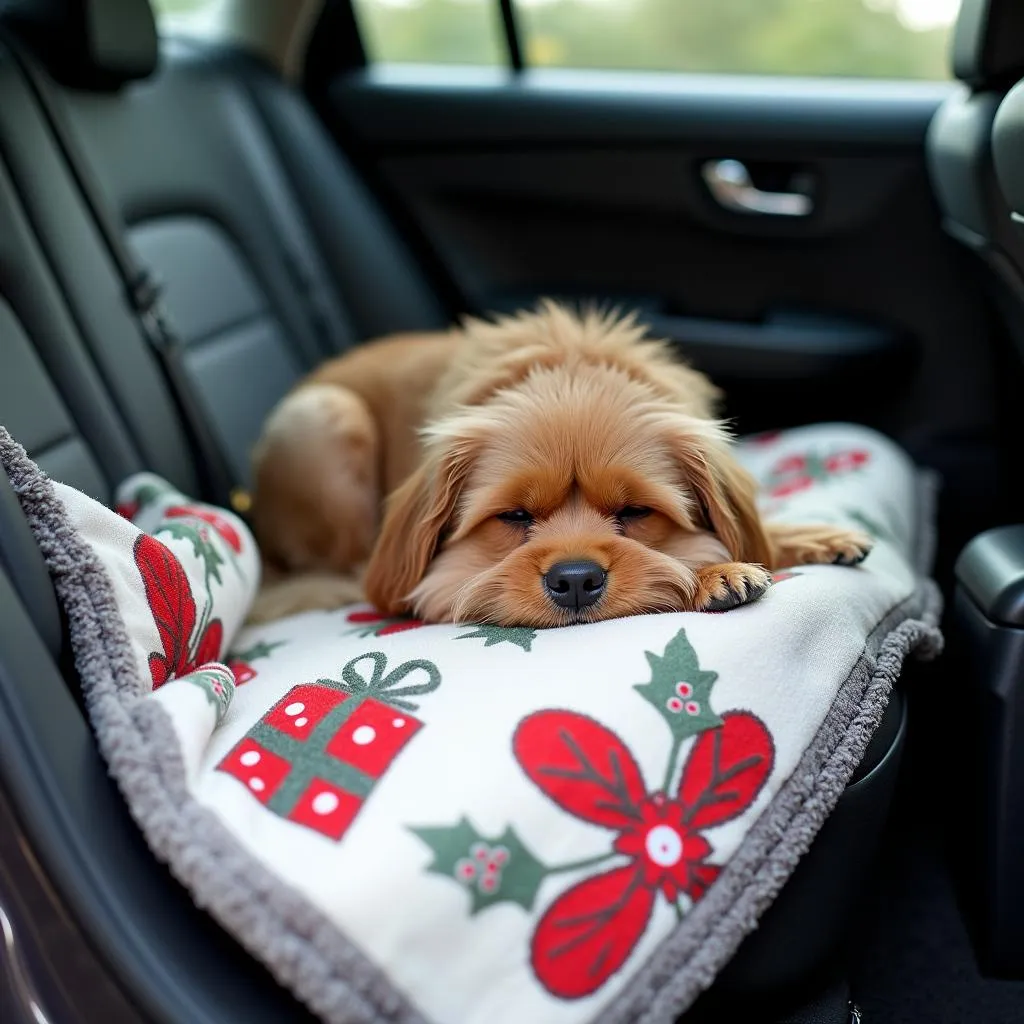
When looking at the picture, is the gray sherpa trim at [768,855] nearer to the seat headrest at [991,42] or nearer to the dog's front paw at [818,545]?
the dog's front paw at [818,545]

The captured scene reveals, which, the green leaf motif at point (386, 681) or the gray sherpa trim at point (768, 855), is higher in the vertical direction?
the green leaf motif at point (386, 681)

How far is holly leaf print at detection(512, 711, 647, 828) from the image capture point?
1.48 meters

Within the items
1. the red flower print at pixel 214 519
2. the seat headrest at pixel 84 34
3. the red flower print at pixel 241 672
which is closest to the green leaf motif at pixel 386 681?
the red flower print at pixel 241 672

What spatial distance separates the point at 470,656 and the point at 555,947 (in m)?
0.49

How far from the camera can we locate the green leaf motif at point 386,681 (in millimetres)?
1661

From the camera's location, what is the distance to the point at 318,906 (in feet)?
4.43

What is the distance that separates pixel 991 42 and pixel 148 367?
1.98 m

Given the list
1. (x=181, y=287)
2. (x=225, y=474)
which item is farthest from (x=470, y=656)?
(x=181, y=287)

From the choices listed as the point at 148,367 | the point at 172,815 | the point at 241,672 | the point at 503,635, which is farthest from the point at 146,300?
the point at 172,815

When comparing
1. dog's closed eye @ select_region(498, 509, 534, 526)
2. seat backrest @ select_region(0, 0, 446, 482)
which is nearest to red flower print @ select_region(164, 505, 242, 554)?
seat backrest @ select_region(0, 0, 446, 482)

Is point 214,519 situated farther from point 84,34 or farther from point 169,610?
point 84,34

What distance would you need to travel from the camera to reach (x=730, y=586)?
1.89 m

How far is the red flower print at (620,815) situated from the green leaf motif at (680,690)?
2cm

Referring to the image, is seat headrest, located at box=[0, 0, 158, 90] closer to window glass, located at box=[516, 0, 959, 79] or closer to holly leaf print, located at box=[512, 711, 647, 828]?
window glass, located at box=[516, 0, 959, 79]
